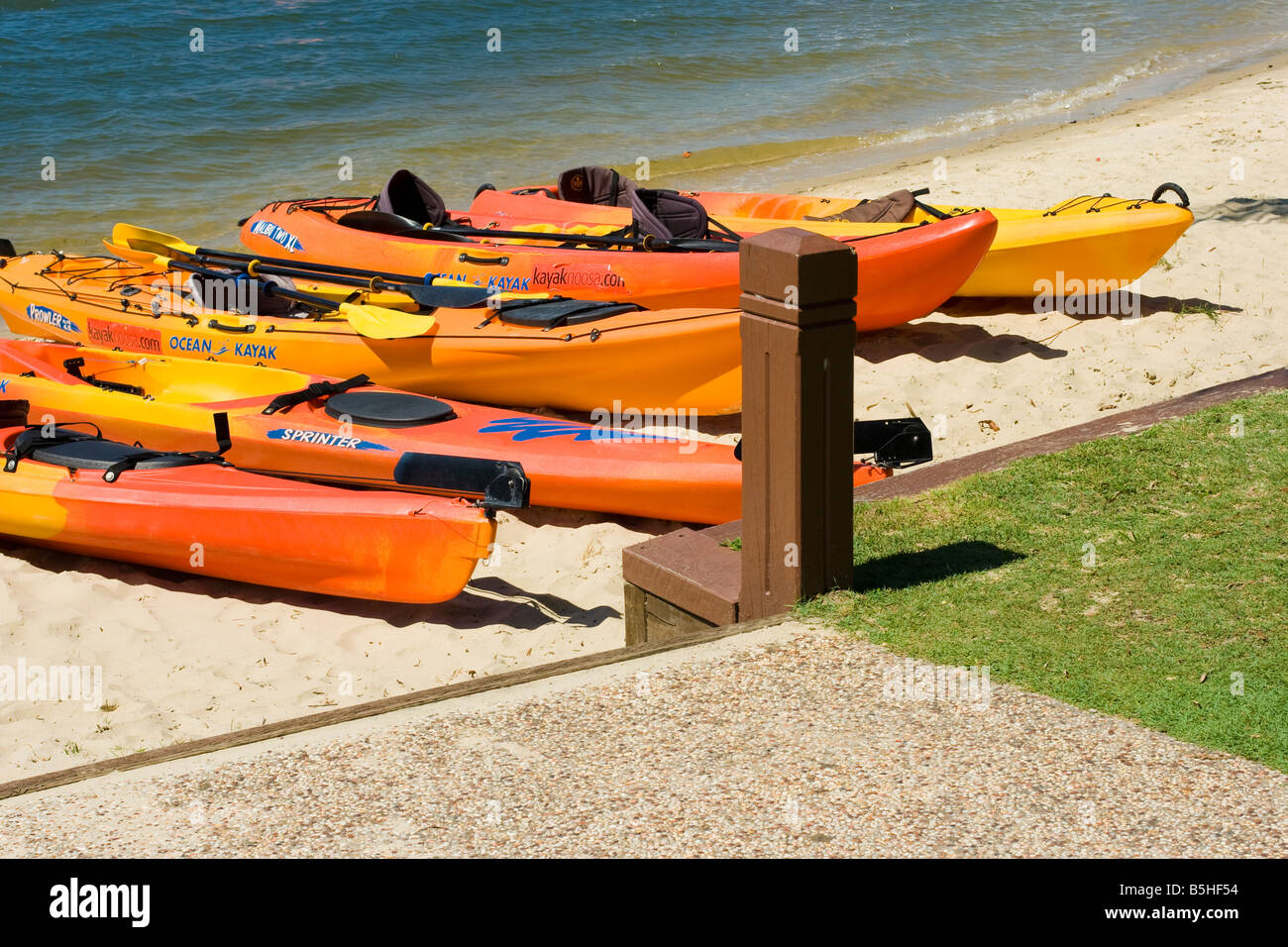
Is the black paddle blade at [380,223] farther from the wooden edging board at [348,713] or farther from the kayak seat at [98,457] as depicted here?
the wooden edging board at [348,713]

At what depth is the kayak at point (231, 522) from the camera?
226 inches

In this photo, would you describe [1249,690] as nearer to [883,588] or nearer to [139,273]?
[883,588]

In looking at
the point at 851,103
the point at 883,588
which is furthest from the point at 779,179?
the point at 883,588

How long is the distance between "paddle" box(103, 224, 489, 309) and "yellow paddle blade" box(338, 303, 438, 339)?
28cm

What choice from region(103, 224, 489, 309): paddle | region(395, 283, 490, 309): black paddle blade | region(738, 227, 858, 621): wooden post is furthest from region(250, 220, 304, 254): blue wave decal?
region(738, 227, 858, 621): wooden post

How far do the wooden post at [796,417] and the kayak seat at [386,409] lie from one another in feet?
10.0

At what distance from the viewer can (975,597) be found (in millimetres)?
4211

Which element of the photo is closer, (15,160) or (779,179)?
(779,179)

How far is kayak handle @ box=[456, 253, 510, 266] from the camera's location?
9078 millimetres

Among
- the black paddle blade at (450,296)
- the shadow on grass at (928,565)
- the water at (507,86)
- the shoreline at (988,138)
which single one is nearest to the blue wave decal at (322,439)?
the black paddle blade at (450,296)

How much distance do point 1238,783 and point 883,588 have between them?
4.59 ft

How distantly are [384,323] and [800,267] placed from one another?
4749 mm
